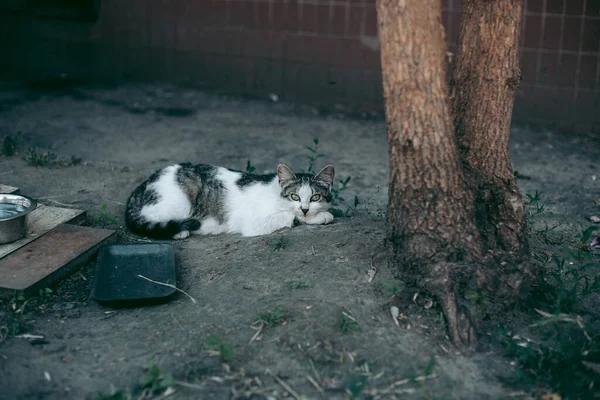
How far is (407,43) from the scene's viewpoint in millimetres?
3244

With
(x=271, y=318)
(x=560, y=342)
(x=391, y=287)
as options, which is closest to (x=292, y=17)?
(x=391, y=287)

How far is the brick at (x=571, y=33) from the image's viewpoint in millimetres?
7141

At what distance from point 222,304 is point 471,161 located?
66.6 inches

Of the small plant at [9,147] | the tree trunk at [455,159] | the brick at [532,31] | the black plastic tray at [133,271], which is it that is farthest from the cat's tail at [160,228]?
the brick at [532,31]

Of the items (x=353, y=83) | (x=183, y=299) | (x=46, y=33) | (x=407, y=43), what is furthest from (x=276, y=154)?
(x=46, y=33)

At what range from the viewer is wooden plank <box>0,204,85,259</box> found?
430 cm

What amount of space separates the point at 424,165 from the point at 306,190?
131 centimetres

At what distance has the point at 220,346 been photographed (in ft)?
10.6

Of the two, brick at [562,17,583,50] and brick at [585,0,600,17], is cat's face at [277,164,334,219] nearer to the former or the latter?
brick at [562,17,583,50]

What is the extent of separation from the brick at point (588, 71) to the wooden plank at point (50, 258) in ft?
18.1

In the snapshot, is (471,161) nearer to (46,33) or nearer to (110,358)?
(110,358)

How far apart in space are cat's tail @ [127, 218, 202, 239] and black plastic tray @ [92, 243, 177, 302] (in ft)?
0.82

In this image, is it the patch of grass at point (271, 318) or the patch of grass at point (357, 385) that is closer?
the patch of grass at point (357, 385)

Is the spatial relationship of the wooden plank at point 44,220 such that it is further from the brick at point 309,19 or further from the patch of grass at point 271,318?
the brick at point 309,19
